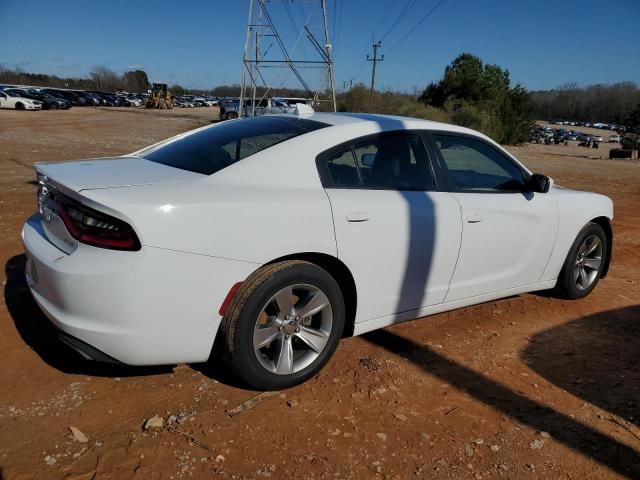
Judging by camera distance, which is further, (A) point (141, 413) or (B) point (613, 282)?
(B) point (613, 282)

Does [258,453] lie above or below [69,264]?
below

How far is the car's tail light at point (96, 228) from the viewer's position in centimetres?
254

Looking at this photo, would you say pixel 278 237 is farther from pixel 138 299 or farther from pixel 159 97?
pixel 159 97

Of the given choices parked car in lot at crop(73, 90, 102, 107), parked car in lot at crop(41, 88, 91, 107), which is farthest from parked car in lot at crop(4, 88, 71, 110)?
parked car in lot at crop(73, 90, 102, 107)

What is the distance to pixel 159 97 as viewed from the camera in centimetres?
6081

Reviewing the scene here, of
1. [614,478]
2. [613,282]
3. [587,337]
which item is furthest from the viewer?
[613,282]

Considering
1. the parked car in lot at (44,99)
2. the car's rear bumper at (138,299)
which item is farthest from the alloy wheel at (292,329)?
the parked car in lot at (44,99)

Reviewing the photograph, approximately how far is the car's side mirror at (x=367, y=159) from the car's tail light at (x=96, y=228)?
1.52 metres

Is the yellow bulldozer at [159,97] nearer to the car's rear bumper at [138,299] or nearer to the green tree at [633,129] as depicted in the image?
the green tree at [633,129]

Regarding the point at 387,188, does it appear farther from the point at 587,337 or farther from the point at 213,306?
the point at 587,337

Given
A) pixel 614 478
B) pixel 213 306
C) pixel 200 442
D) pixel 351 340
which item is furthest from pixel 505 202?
pixel 200 442

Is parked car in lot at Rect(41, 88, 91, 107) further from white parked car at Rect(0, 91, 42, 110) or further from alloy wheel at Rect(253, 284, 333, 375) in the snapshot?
alloy wheel at Rect(253, 284, 333, 375)

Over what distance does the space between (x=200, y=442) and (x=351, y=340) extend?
1.52m

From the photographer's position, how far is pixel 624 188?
542 inches
